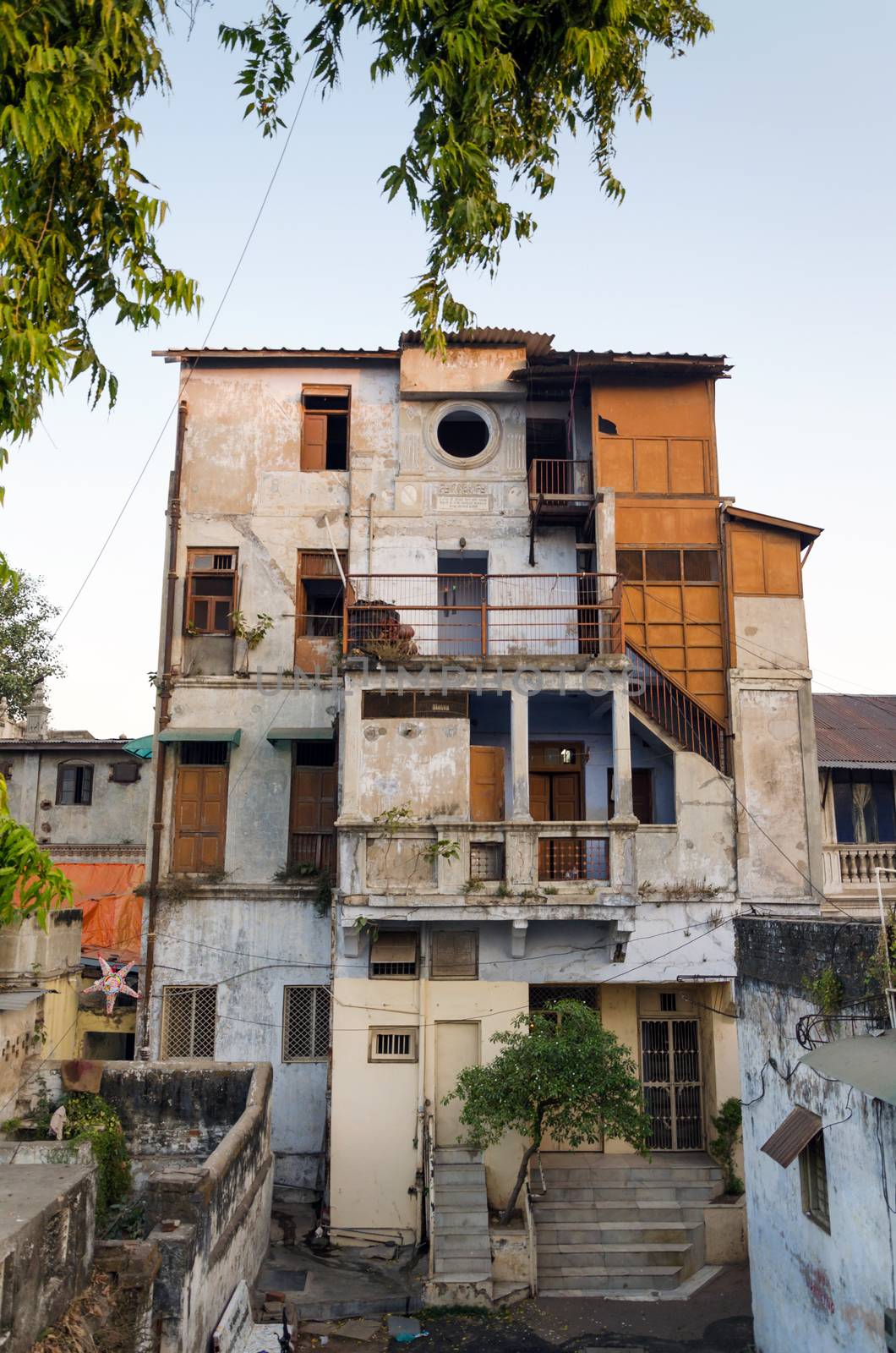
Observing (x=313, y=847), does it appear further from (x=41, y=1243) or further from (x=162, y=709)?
(x=41, y=1243)

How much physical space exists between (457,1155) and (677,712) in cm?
824

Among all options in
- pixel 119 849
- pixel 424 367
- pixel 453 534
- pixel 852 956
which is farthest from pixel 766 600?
pixel 119 849

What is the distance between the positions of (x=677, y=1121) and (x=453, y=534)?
11.3 meters

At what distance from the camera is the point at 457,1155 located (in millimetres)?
17125

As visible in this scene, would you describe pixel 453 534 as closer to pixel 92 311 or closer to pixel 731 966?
pixel 731 966

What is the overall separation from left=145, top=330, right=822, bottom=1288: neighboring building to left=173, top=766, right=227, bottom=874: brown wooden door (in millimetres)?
50

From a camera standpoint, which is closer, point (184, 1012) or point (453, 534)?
point (184, 1012)

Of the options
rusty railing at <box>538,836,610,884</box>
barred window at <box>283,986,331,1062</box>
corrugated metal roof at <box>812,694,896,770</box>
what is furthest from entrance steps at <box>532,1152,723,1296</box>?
corrugated metal roof at <box>812,694,896,770</box>

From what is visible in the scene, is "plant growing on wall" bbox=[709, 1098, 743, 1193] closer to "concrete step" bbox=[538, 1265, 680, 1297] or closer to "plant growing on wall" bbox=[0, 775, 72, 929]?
"concrete step" bbox=[538, 1265, 680, 1297]

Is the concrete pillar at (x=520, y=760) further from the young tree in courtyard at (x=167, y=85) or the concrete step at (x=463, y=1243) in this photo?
the young tree in courtyard at (x=167, y=85)

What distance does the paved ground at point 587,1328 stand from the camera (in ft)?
44.2

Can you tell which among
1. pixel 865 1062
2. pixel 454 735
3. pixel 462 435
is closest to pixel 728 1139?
pixel 454 735

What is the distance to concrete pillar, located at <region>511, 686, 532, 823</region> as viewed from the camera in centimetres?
1756

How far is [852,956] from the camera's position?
10.1 m
